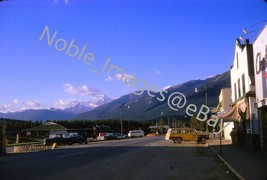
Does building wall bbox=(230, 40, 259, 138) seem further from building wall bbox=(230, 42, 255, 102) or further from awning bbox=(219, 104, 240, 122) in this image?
awning bbox=(219, 104, 240, 122)

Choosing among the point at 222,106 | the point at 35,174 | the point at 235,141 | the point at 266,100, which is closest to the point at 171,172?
the point at 35,174

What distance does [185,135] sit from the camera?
4609cm

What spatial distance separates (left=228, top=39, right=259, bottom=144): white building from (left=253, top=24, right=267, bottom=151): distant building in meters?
2.31

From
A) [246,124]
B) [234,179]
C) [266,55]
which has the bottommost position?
[234,179]

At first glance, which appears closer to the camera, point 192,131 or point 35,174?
point 35,174

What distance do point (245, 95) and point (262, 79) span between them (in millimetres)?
7544

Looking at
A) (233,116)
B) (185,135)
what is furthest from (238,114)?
(185,135)

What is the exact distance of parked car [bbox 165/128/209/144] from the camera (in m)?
45.9

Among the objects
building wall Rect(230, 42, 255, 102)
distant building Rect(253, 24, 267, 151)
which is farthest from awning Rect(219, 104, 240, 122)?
distant building Rect(253, 24, 267, 151)

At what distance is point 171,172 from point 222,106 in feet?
144

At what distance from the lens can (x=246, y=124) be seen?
3328cm

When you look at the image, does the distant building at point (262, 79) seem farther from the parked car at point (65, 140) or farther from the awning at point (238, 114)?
the parked car at point (65, 140)

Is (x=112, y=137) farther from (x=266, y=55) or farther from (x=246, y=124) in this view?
(x=266, y=55)

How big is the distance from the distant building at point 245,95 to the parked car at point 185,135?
30.9 feet
